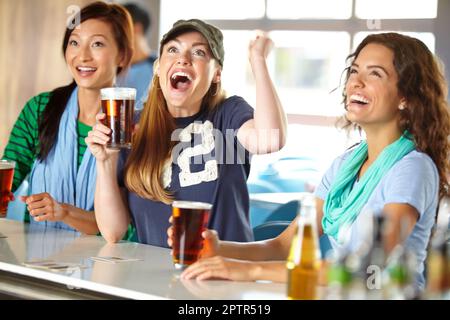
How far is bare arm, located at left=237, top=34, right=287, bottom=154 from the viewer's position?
7.79ft

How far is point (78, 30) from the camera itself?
3.11 metres

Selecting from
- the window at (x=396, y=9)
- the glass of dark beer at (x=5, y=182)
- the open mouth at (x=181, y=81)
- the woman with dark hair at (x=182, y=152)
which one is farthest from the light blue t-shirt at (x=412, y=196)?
the glass of dark beer at (x=5, y=182)

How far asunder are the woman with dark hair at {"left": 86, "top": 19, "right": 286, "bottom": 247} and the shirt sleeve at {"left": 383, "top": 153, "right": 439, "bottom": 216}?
1.90 ft

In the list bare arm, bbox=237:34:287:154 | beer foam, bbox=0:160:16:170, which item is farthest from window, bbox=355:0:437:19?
beer foam, bbox=0:160:16:170

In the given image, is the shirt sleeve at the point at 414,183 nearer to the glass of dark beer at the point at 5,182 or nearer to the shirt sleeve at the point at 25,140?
the glass of dark beer at the point at 5,182

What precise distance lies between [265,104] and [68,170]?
107 centimetres

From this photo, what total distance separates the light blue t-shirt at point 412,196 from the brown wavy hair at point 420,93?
0.12m

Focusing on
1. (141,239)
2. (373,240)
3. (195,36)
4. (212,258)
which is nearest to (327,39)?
(195,36)

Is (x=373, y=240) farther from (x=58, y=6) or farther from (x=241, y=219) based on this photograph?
(x=58, y=6)

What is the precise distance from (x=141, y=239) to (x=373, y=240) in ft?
4.23

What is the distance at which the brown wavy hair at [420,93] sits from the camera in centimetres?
226

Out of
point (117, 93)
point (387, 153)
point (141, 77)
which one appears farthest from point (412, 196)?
point (141, 77)

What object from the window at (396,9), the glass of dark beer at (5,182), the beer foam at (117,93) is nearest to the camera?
the beer foam at (117,93)

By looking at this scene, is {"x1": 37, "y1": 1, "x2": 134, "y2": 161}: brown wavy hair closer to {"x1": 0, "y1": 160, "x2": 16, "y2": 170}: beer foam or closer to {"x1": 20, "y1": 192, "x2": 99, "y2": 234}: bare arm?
{"x1": 20, "y1": 192, "x2": 99, "y2": 234}: bare arm
